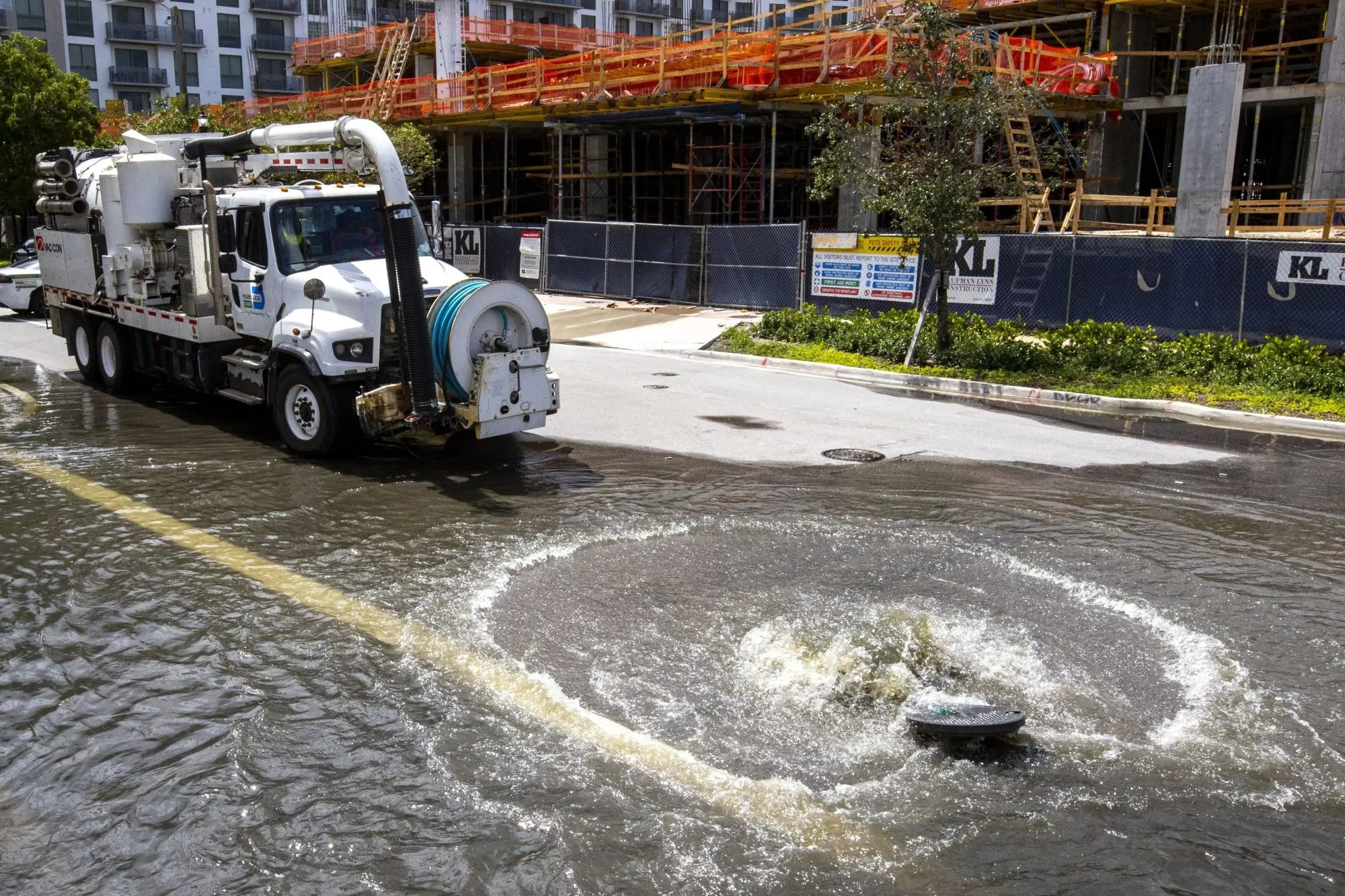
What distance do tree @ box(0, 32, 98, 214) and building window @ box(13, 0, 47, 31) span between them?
105 ft

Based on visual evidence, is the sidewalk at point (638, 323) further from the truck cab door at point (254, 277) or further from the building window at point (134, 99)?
the building window at point (134, 99)

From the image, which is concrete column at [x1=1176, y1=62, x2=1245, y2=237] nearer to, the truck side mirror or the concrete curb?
the concrete curb

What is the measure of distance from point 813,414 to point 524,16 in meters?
65.7

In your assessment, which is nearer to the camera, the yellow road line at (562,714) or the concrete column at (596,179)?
the yellow road line at (562,714)

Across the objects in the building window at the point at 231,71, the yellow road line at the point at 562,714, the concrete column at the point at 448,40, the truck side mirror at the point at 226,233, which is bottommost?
the yellow road line at the point at 562,714

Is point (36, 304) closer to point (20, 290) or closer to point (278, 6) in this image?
point (20, 290)

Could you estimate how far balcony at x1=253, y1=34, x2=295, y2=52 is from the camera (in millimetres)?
77062

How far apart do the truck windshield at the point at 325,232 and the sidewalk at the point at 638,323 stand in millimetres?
9418

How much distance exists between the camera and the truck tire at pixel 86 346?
51.5 feet

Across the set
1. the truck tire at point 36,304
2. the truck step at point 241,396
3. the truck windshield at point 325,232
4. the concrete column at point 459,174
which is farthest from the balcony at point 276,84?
the truck windshield at point 325,232

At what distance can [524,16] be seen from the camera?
73.6 metres

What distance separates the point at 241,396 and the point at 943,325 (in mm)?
10885

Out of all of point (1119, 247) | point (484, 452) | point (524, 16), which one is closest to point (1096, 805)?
point (484, 452)

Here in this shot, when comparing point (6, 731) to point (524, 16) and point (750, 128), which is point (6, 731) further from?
point (524, 16)
